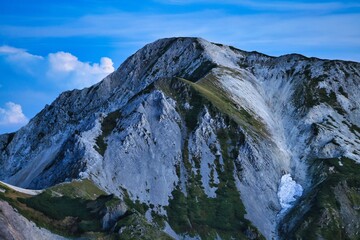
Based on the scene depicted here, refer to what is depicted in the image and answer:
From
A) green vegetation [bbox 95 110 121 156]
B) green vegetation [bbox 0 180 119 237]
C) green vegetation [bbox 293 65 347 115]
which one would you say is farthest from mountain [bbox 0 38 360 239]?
green vegetation [bbox 293 65 347 115]

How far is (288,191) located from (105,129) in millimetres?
52183

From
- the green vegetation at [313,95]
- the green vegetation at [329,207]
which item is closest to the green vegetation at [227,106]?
the green vegetation at [313,95]

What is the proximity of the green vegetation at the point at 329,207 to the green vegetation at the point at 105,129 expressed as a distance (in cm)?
4904

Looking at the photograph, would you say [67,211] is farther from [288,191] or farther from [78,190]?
[288,191]

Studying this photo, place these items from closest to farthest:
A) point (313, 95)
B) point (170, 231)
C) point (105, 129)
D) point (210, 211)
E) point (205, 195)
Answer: point (170, 231), point (210, 211), point (205, 195), point (105, 129), point (313, 95)

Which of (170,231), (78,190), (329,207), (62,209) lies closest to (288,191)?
(329,207)

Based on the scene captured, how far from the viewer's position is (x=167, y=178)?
132 metres

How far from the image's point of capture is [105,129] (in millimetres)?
140500

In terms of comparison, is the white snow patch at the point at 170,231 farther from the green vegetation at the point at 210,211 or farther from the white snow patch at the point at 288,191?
the white snow patch at the point at 288,191

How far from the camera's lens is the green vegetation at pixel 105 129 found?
13141 cm

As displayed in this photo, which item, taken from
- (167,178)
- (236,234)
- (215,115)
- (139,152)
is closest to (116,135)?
(139,152)

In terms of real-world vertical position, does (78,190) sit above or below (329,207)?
below

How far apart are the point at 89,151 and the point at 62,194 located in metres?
28.1

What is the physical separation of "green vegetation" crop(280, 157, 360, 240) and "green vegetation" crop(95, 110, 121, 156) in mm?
49041
